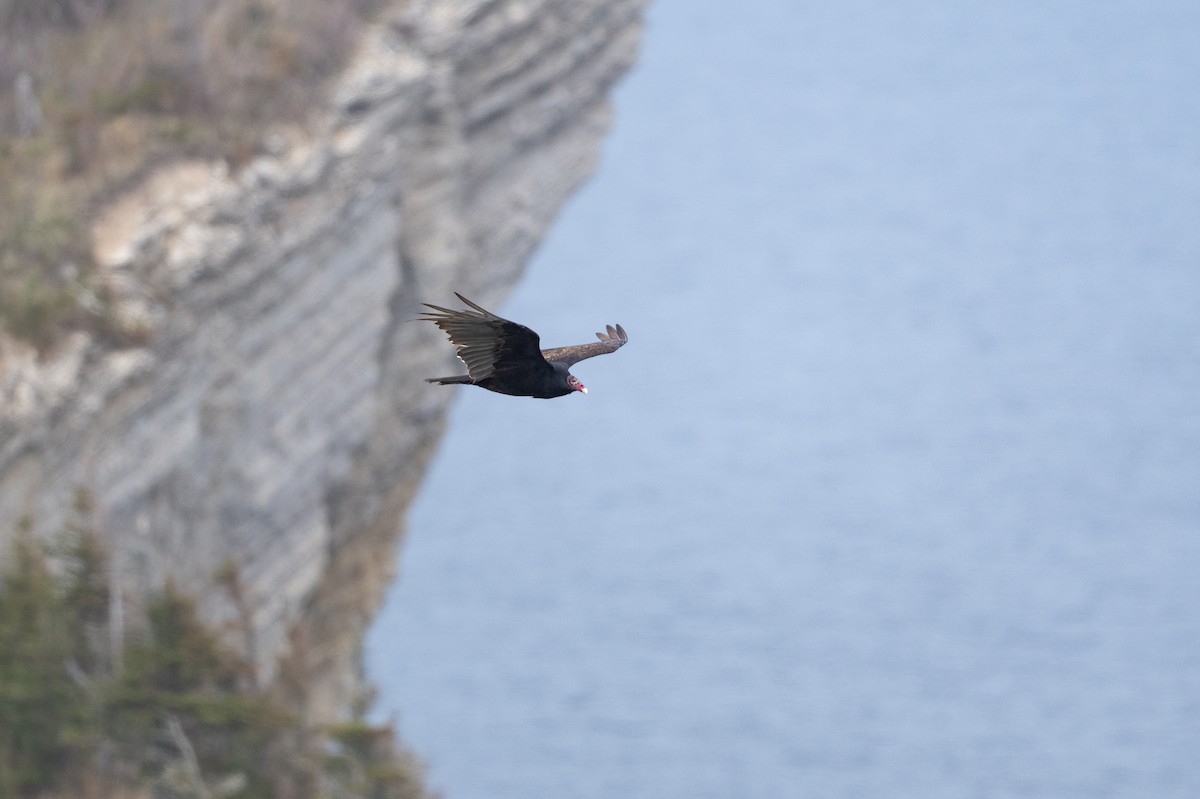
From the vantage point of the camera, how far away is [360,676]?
2741 centimetres

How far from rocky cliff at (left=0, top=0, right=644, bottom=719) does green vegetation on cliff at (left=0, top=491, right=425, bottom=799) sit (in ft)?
1.80

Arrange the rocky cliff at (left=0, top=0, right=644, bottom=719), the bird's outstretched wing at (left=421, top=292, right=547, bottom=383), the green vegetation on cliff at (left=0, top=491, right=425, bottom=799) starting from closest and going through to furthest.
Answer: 1. the bird's outstretched wing at (left=421, top=292, right=547, bottom=383)
2. the green vegetation on cliff at (left=0, top=491, right=425, bottom=799)
3. the rocky cliff at (left=0, top=0, right=644, bottom=719)

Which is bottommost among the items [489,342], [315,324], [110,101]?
[489,342]

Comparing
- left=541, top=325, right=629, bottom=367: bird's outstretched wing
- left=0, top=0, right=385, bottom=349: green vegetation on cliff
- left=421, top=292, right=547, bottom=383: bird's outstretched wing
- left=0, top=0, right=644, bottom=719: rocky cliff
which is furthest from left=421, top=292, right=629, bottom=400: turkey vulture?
left=0, top=0, right=385, bottom=349: green vegetation on cliff

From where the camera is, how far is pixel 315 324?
22.0 m

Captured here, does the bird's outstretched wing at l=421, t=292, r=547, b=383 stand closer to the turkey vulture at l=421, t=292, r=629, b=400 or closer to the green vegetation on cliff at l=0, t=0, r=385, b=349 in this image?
the turkey vulture at l=421, t=292, r=629, b=400

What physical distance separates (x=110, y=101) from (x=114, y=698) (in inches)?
251

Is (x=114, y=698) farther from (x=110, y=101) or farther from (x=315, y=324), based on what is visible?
(x=110, y=101)

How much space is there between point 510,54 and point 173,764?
38.8ft

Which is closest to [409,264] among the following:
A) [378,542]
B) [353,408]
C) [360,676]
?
[353,408]

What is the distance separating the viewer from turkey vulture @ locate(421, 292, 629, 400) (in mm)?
9078

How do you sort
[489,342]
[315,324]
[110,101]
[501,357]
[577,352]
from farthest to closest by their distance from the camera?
[315,324] < [110,101] < [577,352] < [501,357] < [489,342]

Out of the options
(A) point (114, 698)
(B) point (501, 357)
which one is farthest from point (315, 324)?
(B) point (501, 357)

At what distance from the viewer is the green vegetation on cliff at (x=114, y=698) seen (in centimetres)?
1770
